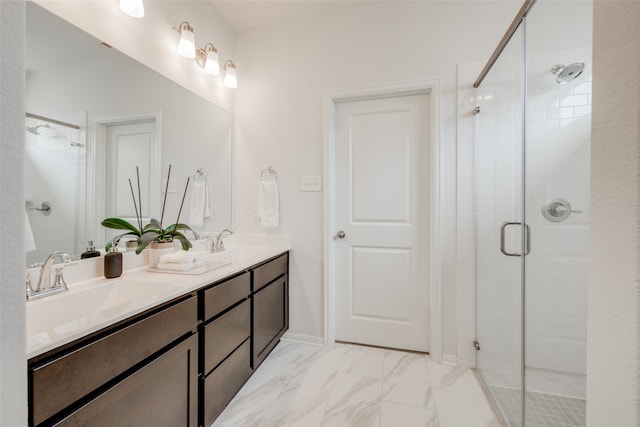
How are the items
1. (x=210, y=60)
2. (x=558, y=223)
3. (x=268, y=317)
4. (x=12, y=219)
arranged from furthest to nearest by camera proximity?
(x=210, y=60), (x=268, y=317), (x=558, y=223), (x=12, y=219)

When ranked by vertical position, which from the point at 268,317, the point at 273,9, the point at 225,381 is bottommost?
the point at 225,381

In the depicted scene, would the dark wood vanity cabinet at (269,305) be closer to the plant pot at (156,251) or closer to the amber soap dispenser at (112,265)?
the plant pot at (156,251)

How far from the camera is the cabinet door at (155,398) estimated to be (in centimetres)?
81

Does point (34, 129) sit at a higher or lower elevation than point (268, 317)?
higher

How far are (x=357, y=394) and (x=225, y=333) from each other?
90 cm

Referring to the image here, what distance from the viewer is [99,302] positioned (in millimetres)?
1154

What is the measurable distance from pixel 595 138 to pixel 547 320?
1082 millimetres

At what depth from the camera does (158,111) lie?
1649mm

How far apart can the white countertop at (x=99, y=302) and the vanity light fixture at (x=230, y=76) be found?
154cm

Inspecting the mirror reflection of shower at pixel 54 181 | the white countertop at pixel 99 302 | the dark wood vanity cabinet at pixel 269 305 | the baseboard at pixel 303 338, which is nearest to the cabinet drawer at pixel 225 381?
the dark wood vanity cabinet at pixel 269 305

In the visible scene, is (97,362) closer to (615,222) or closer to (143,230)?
(143,230)

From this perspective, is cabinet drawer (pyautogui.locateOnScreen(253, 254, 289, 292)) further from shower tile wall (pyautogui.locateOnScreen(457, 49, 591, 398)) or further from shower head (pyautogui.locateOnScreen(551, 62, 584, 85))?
shower head (pyautogui.locateOnScreen(551, 62, 584, 85))

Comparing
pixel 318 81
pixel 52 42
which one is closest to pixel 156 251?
pixel 52 42

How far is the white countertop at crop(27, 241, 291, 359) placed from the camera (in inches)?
29.2
